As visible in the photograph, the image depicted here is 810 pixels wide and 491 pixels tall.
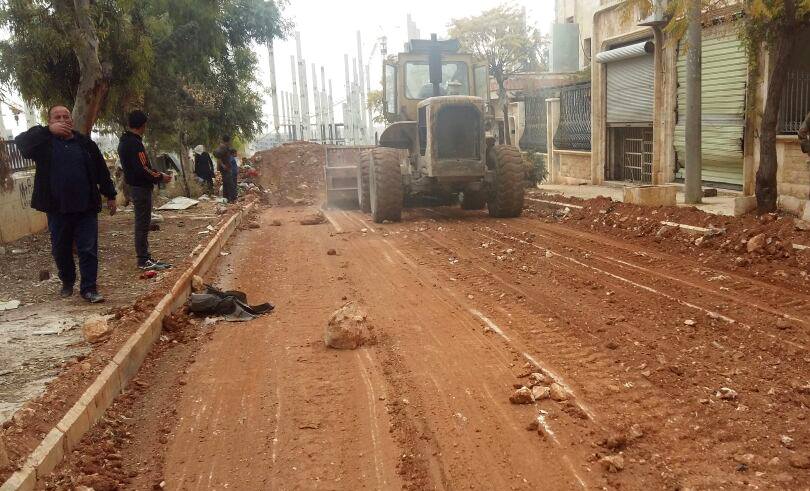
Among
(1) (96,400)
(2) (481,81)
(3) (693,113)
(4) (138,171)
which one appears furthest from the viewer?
(2) (481,81)

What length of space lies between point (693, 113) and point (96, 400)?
34.5 ft

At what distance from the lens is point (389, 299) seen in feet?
22.6

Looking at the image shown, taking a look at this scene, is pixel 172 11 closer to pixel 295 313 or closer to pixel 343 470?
pixel 295 313

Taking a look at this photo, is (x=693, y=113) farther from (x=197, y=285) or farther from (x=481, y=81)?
(x=197, y=285)

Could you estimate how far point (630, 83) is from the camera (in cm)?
1720

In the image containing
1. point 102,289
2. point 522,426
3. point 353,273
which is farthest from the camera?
point 353,273

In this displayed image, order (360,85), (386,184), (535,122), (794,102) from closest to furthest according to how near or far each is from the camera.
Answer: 1. (794,102)
2. (386,184)
3. (535,122)
4. (360,85)

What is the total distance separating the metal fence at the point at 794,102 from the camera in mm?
11812

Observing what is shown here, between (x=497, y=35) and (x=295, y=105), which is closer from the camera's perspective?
(x=497, y=35)

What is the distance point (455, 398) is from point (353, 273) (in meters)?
4.11

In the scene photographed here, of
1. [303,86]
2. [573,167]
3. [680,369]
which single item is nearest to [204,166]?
[573,167]

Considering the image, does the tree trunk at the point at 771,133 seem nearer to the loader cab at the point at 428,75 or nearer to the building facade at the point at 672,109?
the building facade at the point at 672,109

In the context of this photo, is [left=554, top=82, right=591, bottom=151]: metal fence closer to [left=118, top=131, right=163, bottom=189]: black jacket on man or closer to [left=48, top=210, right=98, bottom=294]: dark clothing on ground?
[left=118, top=131, right=163, bottom=189]: black jacket on man

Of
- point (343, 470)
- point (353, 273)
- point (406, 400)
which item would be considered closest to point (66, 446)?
point (343, 470)
